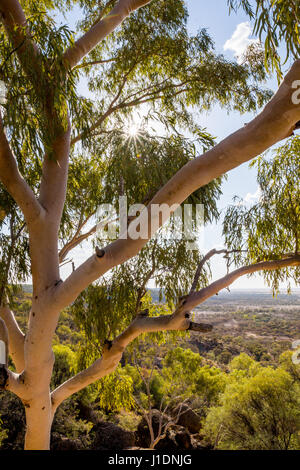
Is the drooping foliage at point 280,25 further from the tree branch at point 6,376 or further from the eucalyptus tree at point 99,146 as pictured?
the tree branch at point 6,376

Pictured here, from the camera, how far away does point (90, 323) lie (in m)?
3.29

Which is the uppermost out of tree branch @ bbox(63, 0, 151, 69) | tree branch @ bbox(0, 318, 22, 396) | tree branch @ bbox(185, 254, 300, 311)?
tree branch @ bbox(63, 0, 151, 69)

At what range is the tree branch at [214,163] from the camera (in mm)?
1351

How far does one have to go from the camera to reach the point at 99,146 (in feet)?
11.5

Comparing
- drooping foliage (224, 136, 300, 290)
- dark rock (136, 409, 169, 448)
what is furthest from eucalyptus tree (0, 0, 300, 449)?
dark rock (136, 409, 169, 448)

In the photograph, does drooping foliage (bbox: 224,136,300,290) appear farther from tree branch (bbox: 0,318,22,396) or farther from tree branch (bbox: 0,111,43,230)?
tree branch (bbox: 0,318,22,396)

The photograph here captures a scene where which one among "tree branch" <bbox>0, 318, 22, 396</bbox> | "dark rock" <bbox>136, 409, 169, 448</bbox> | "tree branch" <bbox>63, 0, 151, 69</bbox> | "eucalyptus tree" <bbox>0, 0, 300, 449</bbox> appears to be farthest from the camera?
"dark rock" <bbox>136, 409, 169, 448</bbox>

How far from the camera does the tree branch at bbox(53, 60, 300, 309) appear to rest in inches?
53.2

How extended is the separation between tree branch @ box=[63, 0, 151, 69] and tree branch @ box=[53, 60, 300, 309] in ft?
4.53

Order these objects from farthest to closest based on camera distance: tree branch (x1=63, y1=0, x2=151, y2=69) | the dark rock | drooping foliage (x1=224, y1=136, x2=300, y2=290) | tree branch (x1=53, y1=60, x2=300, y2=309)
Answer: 1. the dark rock
2. drooping foliage (x1=224, y1=136, x2=300, y2=290)
3. tree branch (x1=63, y1=0, x2=151, y2=69)
4. tree branch (x1=53, y1=60, x2=300, y2=309)

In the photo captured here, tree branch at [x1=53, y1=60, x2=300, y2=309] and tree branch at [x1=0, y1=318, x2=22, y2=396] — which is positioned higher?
tree branch at [x1=53, y1=60, x2=300, y2=309]

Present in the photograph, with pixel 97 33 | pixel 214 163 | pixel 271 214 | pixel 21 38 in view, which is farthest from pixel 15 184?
pixel 271 214

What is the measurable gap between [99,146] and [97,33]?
1.20 m

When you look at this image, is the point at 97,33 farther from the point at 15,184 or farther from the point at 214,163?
the point at 214,163
